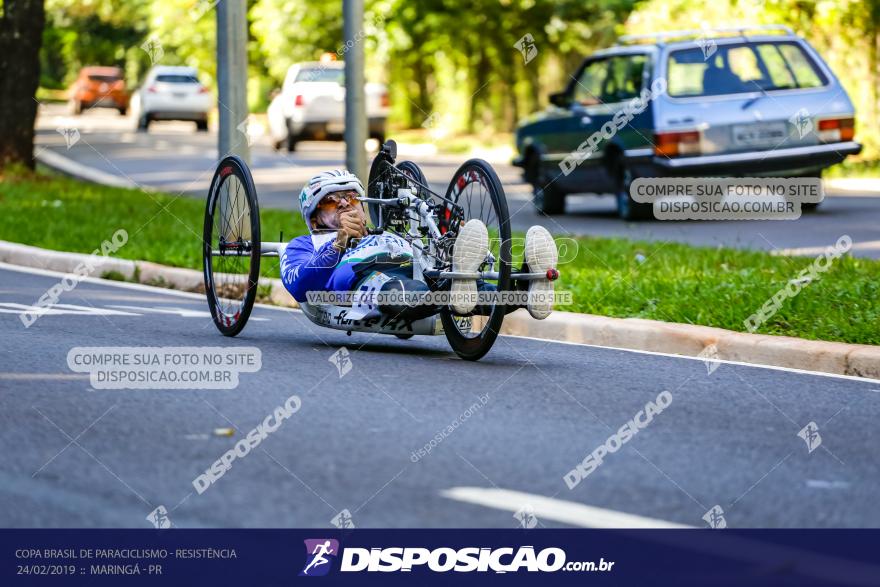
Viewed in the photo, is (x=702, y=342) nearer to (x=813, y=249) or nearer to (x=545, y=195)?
(x=813, y=249)

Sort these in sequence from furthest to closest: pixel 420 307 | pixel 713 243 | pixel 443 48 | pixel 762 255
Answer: pixel 443 48 < pixel 713 243 < pixel 762 255 < pixel 420 307

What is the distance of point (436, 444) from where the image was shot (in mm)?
5980

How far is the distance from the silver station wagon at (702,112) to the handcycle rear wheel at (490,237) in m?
8.49

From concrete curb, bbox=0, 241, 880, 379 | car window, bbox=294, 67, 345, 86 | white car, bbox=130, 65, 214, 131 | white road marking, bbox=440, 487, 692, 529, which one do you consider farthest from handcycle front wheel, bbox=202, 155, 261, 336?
white car, bbox=130, 65, 214, 131

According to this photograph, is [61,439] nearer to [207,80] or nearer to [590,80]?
[590,80]

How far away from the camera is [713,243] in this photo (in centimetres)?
1427

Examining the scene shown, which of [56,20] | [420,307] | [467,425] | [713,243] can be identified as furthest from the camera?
[56,20]

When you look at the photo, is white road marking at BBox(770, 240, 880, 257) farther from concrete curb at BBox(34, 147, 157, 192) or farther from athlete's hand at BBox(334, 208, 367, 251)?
concrete curb at BBox(34, 147, 157, 192)

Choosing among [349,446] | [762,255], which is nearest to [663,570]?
[349,446]

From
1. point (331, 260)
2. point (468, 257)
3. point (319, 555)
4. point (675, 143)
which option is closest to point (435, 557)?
point (319, 555)

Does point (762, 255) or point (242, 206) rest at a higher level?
point (242, 206)

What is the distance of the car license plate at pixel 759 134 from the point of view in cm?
1661

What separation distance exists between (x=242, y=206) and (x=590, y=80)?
9.90 metres

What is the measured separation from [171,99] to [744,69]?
1095 inches
